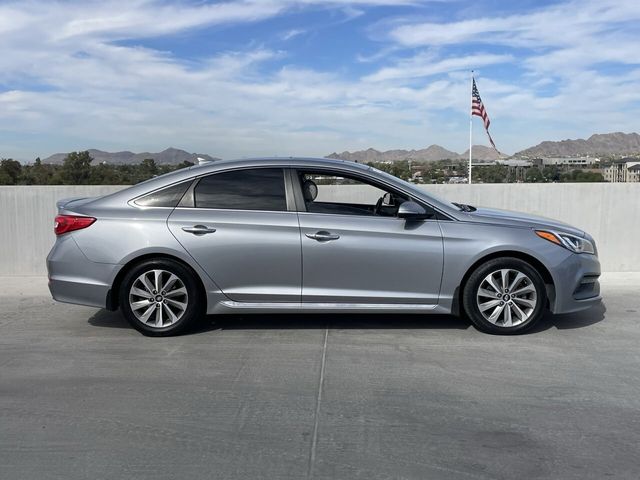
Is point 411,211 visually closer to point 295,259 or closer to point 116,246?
point 295,259

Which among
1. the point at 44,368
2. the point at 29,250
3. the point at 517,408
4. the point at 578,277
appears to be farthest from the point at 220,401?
the point at 29,250

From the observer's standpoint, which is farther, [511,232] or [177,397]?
[511,232]

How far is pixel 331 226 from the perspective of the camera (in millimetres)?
5656

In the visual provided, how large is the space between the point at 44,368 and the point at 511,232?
13.9 ft

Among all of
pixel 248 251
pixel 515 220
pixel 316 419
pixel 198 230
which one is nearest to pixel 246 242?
pixel 248 251

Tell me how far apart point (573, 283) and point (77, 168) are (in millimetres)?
8548

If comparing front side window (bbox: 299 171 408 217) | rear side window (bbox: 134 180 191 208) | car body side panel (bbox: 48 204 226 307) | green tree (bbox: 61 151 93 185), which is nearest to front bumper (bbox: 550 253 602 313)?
front side window (bbox: 299 171 408 217)

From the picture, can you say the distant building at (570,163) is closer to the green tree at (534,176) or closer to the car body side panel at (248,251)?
the green tree at (534,176)

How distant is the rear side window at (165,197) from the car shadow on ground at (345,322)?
1265 mm

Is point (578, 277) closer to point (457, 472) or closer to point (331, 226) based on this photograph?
point (331, 226)

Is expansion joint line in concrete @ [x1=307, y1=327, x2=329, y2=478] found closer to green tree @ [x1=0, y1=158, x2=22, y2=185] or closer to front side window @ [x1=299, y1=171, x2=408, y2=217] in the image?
front side window @ [x1=299, y1=171, x2=408, y2=217]

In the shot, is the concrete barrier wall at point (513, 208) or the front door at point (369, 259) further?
the concrete barrier wall at point (513, 208)

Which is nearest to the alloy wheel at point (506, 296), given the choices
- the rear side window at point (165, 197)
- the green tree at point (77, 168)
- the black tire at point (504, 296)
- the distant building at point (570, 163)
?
the black tire at point (504, 296)

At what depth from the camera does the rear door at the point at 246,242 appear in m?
5.62
